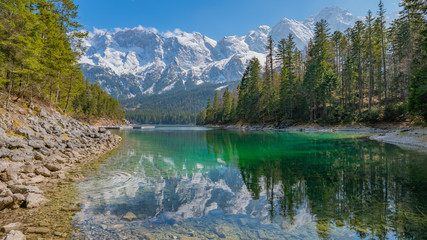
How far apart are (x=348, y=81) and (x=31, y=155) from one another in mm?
54929

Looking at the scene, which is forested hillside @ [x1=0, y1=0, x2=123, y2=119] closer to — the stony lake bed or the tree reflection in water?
the stony lake bed

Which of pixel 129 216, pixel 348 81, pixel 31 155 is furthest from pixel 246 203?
pixel 348 81

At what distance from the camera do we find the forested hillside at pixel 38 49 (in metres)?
15.7

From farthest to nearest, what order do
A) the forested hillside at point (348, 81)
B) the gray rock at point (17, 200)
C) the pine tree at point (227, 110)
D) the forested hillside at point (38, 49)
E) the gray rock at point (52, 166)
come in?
1. the pine tree at point (227, 110)
2. the forested hillside at point (348, 81)
3. the forested hillside at point (38, 49)
4. the gray rock at point (52, 166)
5. the gray rock at point (17, 200)

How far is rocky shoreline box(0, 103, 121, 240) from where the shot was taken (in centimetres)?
670

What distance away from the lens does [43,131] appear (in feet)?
54.8

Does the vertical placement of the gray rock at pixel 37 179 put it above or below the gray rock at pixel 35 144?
below

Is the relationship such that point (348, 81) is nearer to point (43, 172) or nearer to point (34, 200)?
point (43, 172)

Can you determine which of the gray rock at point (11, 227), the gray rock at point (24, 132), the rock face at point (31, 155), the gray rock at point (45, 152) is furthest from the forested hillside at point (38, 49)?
the gray rock at point (11, 227)

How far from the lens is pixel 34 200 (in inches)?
271

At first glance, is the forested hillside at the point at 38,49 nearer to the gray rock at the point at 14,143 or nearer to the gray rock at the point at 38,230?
the gray rock at the point at 14,143

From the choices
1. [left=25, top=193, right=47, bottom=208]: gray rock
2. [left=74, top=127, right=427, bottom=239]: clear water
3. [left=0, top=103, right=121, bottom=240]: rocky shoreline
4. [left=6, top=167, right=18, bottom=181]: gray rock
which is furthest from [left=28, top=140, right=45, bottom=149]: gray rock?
[left=25, top=193, right=47, bottom=208]: gray rock

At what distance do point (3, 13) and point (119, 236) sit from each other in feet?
68.9

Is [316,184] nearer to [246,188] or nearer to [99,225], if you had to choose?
[246,188]
